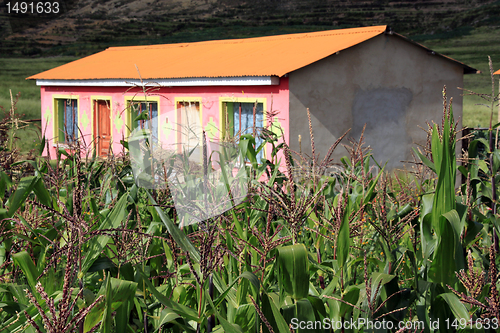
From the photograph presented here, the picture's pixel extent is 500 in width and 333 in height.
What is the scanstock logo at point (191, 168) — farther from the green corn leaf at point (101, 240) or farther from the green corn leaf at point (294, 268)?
the green corn leaf at point (294, 268)

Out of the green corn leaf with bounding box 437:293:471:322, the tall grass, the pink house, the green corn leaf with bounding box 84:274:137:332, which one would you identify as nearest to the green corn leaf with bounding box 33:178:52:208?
the tall grass

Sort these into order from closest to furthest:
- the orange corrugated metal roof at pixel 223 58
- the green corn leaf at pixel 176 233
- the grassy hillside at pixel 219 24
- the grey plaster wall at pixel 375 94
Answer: the green corn leaf at pixel 176 233 < the grey plaster wall at pixel 375 94 < the orange corrugated metal roof at pixel 223 58 < the grassy hillside at pixel 219 24

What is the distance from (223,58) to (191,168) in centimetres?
1016

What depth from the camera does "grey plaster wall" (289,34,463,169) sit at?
Answer: 10.1m

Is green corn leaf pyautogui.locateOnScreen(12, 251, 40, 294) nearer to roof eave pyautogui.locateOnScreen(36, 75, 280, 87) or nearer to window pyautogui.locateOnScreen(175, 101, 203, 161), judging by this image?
window pyautogui.locateOnScreen(175, 101, 203, 161)

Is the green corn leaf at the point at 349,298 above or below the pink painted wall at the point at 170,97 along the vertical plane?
below

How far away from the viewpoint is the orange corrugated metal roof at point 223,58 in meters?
10.5

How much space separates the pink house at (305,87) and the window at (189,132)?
5.53 m

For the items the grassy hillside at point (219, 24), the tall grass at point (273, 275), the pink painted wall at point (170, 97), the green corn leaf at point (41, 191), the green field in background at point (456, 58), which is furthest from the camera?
the grassy hillside at point (219, 24)

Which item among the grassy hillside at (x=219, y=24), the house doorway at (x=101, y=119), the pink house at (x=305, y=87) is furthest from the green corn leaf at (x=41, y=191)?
the grassy hillside at (x=219, y=24)

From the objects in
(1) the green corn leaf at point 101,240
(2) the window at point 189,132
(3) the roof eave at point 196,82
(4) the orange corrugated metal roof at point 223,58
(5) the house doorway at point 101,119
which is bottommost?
(5) the house doorway at point 101,119

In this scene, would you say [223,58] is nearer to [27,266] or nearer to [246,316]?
[27,266]

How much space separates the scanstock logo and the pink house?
203 inches

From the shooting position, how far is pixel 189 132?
9.68ft
